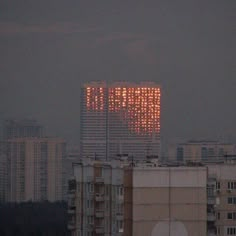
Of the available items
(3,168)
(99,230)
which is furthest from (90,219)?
(3,168)

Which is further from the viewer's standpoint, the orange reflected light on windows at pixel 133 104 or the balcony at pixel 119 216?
the orange reflected light on windows at pixel 133 104

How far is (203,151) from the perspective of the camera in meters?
12.7

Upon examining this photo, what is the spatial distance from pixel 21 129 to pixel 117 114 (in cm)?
180

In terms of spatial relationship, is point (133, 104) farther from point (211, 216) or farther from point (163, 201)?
point (163, 201)

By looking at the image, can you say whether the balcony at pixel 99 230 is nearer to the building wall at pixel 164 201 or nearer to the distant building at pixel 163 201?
the distant building at pixel 163 201

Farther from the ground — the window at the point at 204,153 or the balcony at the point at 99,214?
the window at the point at 204,153

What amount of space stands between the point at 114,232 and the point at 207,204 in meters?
0.77

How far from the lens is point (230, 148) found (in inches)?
487

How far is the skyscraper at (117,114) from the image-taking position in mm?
18453

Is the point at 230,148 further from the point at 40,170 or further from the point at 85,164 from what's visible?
the point at 40,170

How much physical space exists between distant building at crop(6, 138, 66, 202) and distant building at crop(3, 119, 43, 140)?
86 millimetres

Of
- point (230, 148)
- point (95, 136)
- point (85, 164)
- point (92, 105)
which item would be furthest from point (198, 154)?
point (92, 105)

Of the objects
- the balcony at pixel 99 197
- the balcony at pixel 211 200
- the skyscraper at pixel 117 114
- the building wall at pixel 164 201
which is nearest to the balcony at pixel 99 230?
the balcony at pixel 99 197

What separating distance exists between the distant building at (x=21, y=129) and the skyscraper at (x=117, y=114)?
67 cm
